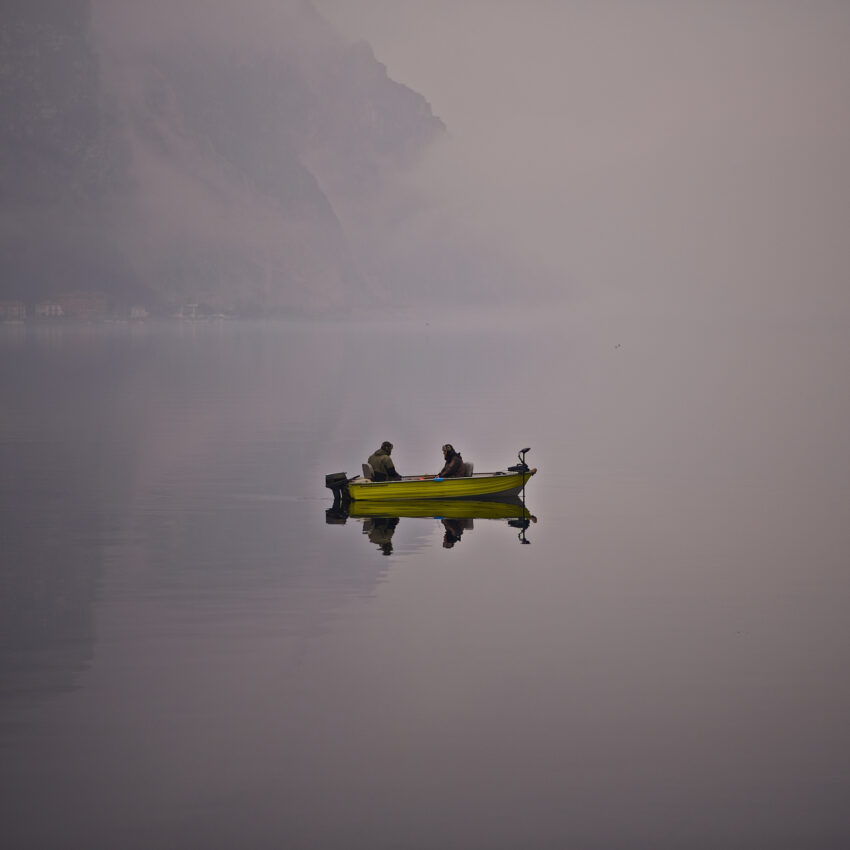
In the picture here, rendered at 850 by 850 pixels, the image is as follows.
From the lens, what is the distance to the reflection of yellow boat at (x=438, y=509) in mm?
30987

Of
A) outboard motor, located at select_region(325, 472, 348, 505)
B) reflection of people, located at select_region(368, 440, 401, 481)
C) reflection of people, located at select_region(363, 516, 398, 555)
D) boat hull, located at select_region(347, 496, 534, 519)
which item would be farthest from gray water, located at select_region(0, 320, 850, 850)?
reflection of people, located at select_region(368, 440, 401, 481)

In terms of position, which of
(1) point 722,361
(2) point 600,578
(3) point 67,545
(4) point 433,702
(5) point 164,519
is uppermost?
(1) point 722,361

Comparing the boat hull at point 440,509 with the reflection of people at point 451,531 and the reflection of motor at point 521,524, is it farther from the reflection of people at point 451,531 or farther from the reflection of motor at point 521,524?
the reflection of people at point 451,531

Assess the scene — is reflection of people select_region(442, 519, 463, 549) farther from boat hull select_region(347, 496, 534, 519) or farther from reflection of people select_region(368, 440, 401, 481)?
reflection of people select_region(368, 440, 401, 481)

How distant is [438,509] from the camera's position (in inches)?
1238

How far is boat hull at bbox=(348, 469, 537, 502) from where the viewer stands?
31.1 m

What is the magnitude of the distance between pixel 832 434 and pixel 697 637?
31.4 metres

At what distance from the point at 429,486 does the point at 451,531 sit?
2420 mm

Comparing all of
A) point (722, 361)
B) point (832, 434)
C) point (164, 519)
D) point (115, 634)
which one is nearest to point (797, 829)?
point (115, 634)

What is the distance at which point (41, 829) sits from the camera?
1298cm

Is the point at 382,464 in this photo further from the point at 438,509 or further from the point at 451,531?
the point at 451,531

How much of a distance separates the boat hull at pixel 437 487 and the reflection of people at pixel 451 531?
3.79 feet

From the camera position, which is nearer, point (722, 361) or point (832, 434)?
point (832, 434)

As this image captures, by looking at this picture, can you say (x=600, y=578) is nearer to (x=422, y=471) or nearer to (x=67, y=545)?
(x=67, y=545)
